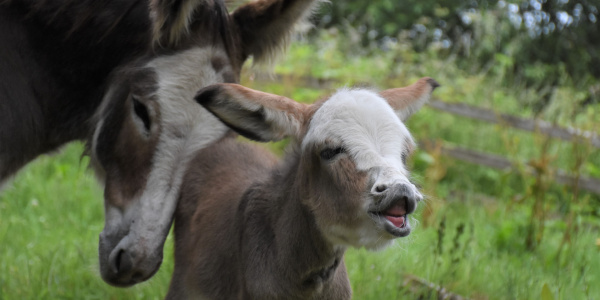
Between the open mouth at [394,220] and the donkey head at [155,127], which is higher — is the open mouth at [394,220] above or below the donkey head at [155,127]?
above

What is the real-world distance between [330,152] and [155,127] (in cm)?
108

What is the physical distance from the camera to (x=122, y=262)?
3332 millimetres

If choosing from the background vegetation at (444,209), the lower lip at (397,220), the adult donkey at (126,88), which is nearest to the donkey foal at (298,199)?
the lower lip at (397,220)

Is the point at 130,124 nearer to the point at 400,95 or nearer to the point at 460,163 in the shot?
the point at 400,95

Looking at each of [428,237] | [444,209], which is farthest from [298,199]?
[444,209]

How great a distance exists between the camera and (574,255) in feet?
17.3

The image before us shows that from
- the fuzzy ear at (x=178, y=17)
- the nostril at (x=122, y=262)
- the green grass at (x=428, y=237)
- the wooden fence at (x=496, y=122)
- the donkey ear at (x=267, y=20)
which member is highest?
the fuzzy ear at (x=178, y=17)

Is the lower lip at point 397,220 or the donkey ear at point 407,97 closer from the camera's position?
the lower lip at point 397,220

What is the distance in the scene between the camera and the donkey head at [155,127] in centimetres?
335

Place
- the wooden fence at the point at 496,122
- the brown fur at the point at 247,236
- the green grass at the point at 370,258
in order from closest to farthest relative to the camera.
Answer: the brown fur at the point at 247,236, the green grass at the point at 370,258, the wooden fence at the point at 496,122

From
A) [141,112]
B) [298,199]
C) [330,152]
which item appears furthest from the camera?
[141,112]

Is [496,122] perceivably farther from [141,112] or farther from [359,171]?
[359,171]

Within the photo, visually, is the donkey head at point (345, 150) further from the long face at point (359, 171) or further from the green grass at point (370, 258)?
the green grass at point (370, 258)

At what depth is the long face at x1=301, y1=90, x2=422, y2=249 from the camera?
2510 millimetres
